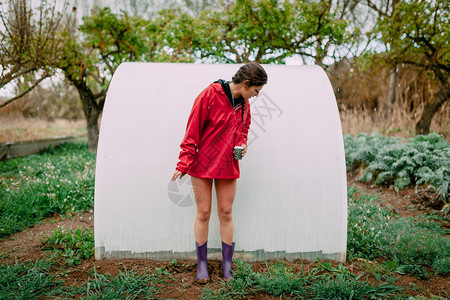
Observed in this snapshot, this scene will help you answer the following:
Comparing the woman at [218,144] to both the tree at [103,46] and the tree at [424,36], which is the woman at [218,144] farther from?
the tree at [424,36]

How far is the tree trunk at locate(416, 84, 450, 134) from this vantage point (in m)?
7.78

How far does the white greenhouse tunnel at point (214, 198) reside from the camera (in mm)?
2906

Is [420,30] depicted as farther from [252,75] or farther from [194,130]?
[194,130]

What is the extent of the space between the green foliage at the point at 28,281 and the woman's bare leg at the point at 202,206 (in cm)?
113

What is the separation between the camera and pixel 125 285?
2.55m

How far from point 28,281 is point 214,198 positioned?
63.9 inches

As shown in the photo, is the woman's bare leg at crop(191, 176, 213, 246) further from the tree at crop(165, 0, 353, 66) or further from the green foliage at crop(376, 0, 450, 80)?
the green foliage at crop(376, 0, 450, 80)

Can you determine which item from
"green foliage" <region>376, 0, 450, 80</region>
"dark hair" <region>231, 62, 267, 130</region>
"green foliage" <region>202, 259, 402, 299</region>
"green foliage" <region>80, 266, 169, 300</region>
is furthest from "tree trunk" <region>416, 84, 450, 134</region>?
"green foliage" <region>80, 266, 169, 300</region>

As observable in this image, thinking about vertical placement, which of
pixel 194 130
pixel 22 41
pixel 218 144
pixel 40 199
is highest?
pixel 22 41

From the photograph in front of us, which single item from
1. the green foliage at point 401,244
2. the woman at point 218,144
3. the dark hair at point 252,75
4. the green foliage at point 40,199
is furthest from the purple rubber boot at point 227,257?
the green foliage at point 40,199

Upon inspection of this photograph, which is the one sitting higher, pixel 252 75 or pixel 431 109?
pixel 252 75

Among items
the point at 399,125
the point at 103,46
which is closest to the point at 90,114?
the point at 103,46

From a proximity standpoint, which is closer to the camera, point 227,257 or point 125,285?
point 125,285

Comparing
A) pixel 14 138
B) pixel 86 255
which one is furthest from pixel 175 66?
pixel 14 138
